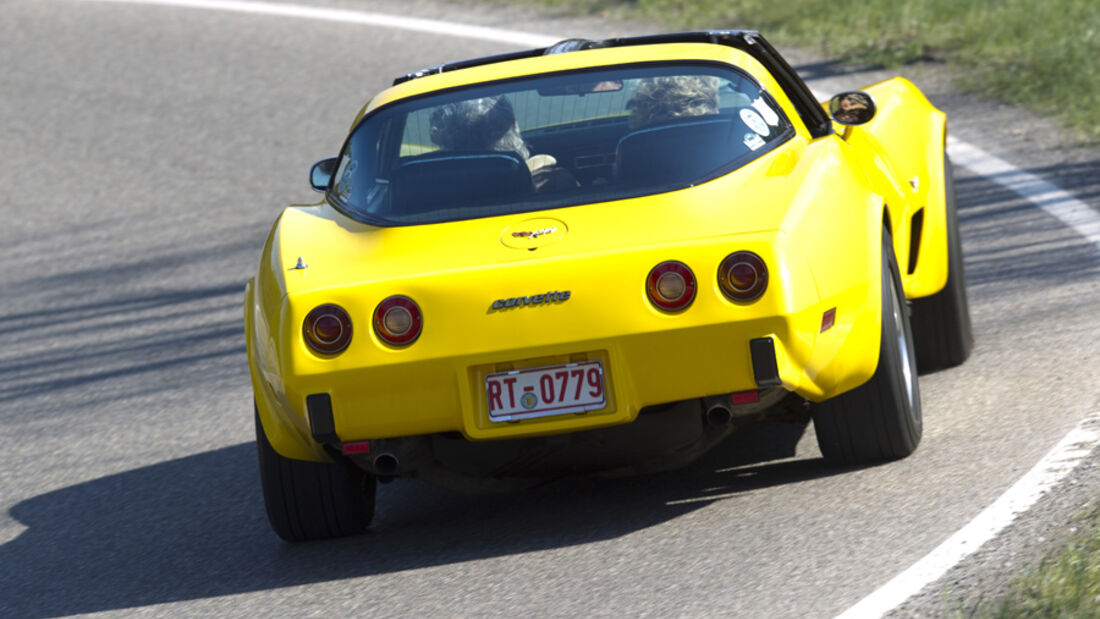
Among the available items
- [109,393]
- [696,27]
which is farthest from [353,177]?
[696,27]

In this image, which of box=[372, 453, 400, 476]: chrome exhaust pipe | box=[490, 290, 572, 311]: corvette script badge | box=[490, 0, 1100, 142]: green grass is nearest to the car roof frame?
box=[490, 290, 572, 311]: corvette script badge

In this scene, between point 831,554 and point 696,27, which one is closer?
point 831,554

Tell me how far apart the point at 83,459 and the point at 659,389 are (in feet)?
10.4

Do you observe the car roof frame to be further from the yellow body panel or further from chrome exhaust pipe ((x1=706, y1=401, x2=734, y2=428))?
chrome exhaust pipe ((x1=706, y1=401, x2=734, y2=428))

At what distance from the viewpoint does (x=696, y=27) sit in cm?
1378

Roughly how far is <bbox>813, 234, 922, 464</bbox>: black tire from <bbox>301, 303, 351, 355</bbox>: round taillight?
58.3 inches

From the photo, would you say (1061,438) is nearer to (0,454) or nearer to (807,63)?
(0,454)

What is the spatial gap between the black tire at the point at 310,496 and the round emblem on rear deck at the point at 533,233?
0.93m

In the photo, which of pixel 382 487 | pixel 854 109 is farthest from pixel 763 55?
pixel 382 487

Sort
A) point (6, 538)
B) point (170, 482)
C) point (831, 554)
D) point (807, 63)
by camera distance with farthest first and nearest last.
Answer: point (807, 63) → point (170, 482) → point (6, 538) → point (831, 554)

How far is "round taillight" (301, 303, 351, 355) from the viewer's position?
183 inches

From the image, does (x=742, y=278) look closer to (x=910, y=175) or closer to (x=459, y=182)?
(x=459, y=182)

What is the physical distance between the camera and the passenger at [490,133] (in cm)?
521

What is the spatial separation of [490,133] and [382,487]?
1433 mm
